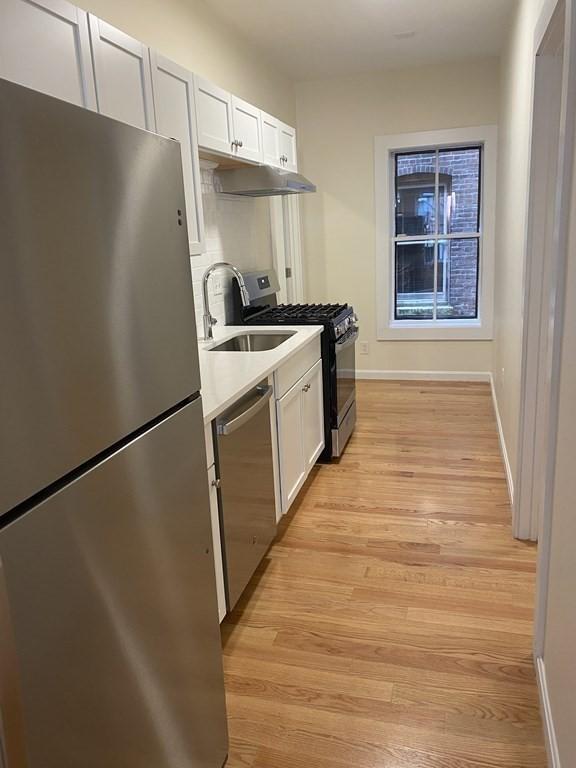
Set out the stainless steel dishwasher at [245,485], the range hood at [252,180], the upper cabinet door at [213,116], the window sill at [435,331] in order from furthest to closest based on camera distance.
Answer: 1. the window sill at [435,331]
2. the range hood at [252,180]
3. the upper cabinet door at [213,116]
4. the stainless steel dishwasher at [245,485]

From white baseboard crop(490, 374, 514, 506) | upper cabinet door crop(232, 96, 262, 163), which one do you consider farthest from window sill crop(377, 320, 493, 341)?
upper cabinet door crop(232, 96, 262, 163)

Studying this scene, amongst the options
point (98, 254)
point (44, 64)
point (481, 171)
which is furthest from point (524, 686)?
point (481, 171)

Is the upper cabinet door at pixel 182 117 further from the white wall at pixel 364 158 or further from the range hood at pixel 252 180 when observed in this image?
the white wall at pixel 364 158

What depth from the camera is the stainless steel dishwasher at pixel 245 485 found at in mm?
2066

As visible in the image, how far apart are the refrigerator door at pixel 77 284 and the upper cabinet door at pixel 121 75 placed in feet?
2.85

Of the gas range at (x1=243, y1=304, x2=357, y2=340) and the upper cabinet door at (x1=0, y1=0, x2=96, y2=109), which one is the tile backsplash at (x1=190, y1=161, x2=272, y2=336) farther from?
the upper cabinet door at (x1=0, y1=0, x2=96, y2=109)

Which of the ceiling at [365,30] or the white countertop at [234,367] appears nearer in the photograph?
the white countertop at [234,367]

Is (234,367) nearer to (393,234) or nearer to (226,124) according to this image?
(226,124)

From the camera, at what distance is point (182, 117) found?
2408 mm

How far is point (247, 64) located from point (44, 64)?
2.82 m

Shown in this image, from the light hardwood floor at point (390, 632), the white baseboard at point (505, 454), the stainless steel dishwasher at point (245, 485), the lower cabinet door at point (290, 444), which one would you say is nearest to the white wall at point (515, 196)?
the white baseboard at point (505, 454)

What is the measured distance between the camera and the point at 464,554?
262cm

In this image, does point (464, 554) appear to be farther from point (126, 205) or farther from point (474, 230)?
point (474, 230)

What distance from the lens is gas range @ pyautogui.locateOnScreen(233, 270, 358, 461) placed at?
354 centimetres
